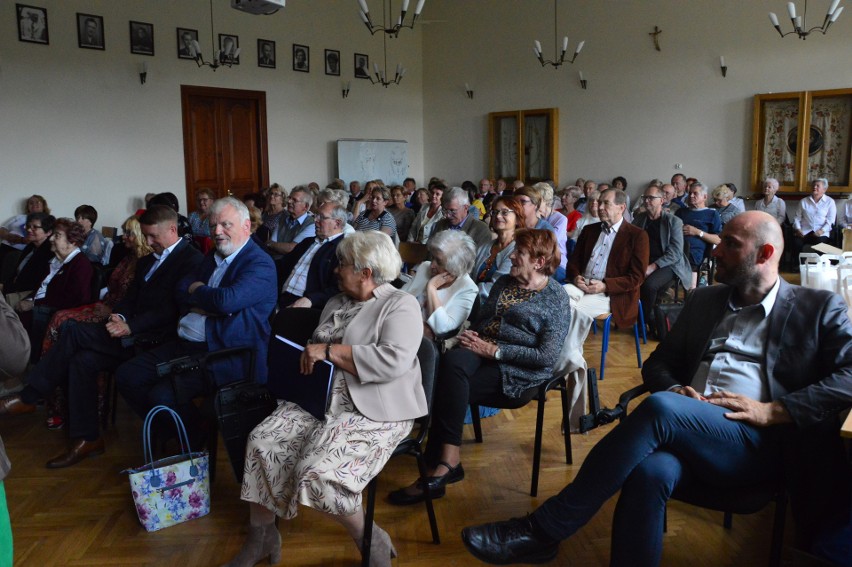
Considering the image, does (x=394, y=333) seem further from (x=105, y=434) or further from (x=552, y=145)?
(x=552, y=145)

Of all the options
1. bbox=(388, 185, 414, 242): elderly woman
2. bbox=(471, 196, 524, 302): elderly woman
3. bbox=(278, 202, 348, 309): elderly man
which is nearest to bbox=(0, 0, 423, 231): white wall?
bbox=(388, 185, 414, 242): elderly woman

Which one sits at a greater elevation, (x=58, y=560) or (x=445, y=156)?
(x=445, y=156)

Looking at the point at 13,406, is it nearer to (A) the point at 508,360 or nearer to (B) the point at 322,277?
(B) the point at 322,277

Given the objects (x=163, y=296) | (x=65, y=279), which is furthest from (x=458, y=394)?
(x=65, y=279)

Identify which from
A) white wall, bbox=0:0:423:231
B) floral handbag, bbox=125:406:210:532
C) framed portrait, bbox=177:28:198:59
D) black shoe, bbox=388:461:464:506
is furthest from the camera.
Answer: framed portrait, bbox=177:28:198:59

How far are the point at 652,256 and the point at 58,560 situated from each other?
4.78m

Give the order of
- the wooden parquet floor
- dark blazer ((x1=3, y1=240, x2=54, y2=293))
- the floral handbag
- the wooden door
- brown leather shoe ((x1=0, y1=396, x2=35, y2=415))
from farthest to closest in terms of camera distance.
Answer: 1. the wooden door
2. dark blazer ((x1=3, y1=240, x2=54, y2=293))
3. brown leather shoe ((x1=0, y1=396, x2=35, y2=415))
4. the floral handbag
5. the wooden parquet floor

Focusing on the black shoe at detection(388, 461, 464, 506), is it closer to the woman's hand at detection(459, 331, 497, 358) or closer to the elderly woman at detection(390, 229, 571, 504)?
the elderly woman at detection(390, 229, 571, 504)

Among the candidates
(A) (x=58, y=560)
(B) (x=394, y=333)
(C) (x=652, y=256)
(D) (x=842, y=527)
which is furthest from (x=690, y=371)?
(C) (x=652, y=256)

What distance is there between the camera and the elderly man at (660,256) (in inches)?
220

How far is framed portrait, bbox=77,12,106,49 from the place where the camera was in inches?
368

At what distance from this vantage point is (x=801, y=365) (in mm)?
2250

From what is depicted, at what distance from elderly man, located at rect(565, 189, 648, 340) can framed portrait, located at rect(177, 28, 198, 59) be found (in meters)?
7.87

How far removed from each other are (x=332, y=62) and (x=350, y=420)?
36.5 feet
